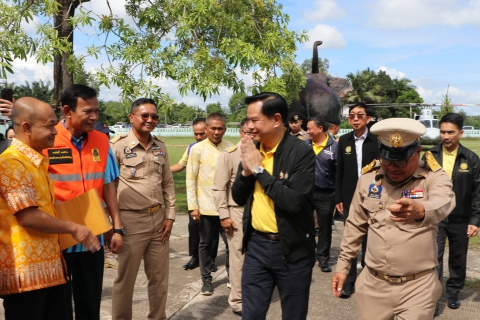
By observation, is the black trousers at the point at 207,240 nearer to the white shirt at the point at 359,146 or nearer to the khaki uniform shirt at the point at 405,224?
the white shirt at the point at 359,146

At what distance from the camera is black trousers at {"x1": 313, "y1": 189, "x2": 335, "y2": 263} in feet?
21.6

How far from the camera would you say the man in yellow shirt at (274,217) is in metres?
3.23

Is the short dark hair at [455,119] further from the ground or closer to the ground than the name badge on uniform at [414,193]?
further from the ground

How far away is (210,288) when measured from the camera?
5.52 metres

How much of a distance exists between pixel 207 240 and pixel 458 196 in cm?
279

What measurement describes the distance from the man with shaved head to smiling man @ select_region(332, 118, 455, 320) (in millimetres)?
1746

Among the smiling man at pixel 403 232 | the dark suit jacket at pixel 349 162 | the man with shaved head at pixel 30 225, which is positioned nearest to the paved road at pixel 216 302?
the dark suit jacket at pixel 349 162

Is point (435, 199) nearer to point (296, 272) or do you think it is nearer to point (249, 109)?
point (296, 272)

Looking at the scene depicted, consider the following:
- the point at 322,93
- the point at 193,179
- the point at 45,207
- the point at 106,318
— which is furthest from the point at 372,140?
the point at 322,93

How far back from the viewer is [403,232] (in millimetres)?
3010

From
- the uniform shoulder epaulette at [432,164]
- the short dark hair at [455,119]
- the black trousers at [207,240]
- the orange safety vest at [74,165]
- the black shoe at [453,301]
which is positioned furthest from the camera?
the black trousers at [207,240]

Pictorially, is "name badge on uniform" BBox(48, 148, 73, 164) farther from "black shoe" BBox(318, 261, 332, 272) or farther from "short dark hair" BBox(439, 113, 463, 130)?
"black shoe" BBox(318, 261, 332, 272)

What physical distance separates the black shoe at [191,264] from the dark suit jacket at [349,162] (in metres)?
2.06

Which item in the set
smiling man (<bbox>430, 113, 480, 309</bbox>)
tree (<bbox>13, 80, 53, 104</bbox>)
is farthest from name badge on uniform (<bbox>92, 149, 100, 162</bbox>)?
tree (<bbox>13, 80, 53, 104</bbox>)
